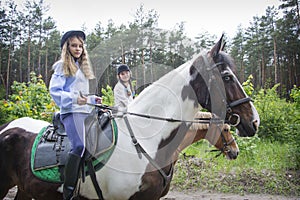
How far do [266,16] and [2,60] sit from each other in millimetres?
34810

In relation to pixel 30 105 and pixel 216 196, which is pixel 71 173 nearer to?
pixel 216 196

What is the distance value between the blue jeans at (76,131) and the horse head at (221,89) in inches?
46.7

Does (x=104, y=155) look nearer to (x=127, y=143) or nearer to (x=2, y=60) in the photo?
(x=127, y=143)

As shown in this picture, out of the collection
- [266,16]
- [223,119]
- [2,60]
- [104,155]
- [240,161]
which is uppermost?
[266,16]

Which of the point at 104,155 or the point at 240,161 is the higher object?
the point at 104,155

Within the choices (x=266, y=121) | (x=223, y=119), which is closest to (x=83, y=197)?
(x=223, y=119)

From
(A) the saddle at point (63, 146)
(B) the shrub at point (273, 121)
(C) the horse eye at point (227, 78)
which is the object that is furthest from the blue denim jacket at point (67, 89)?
(B) the shrub at point (273, 121)

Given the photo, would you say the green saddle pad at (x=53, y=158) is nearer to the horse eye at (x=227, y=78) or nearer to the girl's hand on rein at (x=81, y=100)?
the girl's hand on rein at (x=81, y=100)

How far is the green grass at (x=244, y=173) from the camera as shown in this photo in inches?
237

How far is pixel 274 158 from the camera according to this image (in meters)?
7.69

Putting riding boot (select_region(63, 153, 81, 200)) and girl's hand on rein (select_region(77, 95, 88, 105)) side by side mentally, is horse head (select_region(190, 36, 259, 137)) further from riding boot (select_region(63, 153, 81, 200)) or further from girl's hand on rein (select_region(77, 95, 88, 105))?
riding boot (select_region(63, 153, 81, 200))

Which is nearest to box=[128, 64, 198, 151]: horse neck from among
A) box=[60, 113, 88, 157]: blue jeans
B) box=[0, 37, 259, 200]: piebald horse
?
box=[0, 37, 259, 200]: piebald horse

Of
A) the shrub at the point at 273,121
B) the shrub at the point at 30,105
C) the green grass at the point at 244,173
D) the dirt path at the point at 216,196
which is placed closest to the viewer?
the dirt path at the point at 216,196

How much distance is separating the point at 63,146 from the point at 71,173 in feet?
1.17
